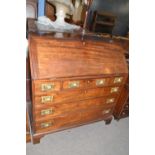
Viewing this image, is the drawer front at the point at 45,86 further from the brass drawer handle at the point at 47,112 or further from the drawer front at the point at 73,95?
the brass drawer handle at the point at 47,112

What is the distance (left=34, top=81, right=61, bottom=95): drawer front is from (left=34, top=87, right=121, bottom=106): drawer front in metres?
0.06

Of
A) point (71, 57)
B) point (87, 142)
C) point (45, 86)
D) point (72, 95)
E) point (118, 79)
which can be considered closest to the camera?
point (45, 86)

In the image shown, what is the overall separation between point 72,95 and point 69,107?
16 centimetres

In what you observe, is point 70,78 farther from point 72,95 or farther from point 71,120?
point 71,120

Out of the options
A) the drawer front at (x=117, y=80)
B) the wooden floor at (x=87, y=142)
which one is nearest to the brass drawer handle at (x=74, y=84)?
the drawer front at (x=117, y=80)

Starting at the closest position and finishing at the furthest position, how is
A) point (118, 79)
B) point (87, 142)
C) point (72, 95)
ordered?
point (72, 95), point (118, 79), point (87, 142)

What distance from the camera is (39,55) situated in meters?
1.15

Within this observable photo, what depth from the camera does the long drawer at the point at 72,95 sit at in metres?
1.26

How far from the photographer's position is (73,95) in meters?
1.40

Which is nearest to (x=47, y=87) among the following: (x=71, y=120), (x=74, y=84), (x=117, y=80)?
(x=74, y=84)

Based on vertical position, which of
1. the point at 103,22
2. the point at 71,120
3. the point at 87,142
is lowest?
the point at 87,142
